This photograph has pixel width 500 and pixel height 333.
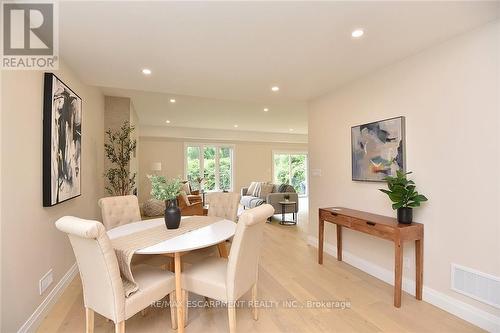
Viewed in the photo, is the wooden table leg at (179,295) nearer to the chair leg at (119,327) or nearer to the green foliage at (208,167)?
the chair leg at (119,327)

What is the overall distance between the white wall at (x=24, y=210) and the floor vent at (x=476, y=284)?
347 cm

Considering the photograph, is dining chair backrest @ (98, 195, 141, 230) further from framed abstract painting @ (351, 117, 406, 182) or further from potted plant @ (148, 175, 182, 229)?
framed abstract painting @ (351, 117, 406, 182)

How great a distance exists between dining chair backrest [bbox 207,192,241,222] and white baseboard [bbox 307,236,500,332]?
1.71m

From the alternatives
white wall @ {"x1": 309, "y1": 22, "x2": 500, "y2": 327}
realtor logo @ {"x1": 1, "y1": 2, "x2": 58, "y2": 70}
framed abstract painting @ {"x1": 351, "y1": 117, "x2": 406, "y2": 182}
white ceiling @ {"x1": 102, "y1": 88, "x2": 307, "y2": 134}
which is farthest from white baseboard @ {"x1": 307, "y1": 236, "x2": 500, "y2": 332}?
realtor logo @ {"x1": 1, "y1": 2, "x2": 58, "y2": 70}

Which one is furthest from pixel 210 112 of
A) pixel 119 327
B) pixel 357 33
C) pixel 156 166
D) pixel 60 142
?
pixel 119 327

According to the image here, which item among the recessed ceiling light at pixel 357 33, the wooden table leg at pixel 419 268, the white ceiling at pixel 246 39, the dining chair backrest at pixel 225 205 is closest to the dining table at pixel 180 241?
the dining chair backrest at pixel 225 205

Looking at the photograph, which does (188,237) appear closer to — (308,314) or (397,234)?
(308,314)

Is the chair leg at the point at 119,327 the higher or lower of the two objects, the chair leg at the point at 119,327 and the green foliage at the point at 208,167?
the lower

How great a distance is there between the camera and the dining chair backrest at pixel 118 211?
267 cm

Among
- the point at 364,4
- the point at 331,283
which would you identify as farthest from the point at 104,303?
the point at 364,4

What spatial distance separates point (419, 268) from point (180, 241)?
2256 mm

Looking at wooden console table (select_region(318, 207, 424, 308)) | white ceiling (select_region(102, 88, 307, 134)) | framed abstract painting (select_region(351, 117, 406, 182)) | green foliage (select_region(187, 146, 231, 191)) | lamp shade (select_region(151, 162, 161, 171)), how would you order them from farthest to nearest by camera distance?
green foliage (select_region(187, 146, 231, 191))
lamp shade (select_region(151, 162, 161, 171))
white ceiling (select_region(102, 88, 307, 134))
framed abstract painting (select_region(351, 117, 406, 182))
wooden console table (select_region(318, 207, 424, 308))

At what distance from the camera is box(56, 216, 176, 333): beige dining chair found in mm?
1496

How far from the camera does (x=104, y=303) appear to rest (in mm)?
1614
